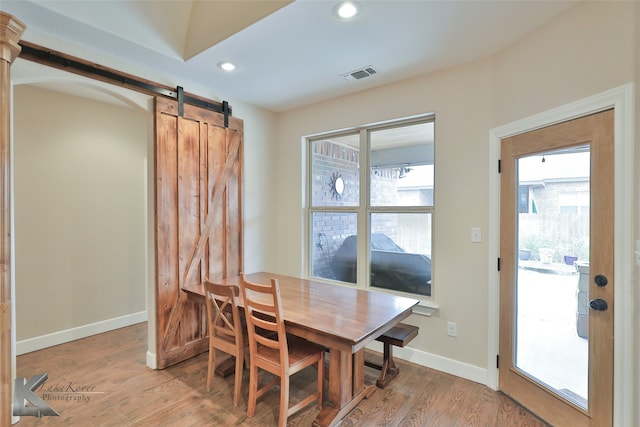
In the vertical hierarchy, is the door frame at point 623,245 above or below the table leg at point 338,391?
above

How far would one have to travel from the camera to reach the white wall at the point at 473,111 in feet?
5.81

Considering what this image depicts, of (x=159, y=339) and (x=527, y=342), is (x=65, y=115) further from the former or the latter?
(x=527, y=342)

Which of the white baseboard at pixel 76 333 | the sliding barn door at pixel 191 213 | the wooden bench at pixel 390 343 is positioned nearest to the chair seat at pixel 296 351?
the wooden bench at pixel 390 343

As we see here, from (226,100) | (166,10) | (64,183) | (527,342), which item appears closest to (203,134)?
(226,100)

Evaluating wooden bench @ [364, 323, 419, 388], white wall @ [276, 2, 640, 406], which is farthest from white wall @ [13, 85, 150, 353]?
wooden bench @ [364, 323, 419, 388]

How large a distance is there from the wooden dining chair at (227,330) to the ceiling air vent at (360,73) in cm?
209

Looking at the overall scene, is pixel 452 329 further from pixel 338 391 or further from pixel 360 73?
pixel 360 73

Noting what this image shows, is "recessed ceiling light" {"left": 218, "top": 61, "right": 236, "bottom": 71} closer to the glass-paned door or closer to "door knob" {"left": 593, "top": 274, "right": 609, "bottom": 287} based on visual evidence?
the glass-paned door

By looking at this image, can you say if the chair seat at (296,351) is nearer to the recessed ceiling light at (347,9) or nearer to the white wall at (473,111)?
the white wall at (473,111)

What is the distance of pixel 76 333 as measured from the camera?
334cm

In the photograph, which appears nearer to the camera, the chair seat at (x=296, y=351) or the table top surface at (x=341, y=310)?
the table top surface at (x=341, y=310)

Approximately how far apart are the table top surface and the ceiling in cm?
193

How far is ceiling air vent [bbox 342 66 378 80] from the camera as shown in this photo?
105 inches

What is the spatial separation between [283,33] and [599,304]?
257 cm
